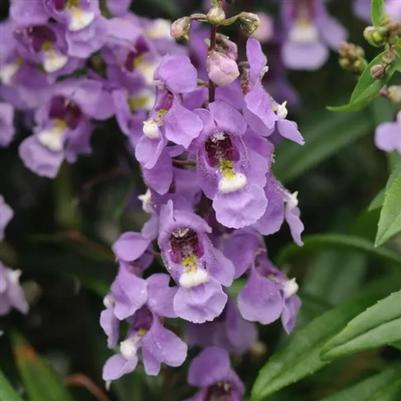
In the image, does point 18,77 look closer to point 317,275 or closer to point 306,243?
point 306,243

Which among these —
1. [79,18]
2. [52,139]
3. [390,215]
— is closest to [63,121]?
[52,139]

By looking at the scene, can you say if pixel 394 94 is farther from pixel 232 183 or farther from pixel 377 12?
pixel 232 183

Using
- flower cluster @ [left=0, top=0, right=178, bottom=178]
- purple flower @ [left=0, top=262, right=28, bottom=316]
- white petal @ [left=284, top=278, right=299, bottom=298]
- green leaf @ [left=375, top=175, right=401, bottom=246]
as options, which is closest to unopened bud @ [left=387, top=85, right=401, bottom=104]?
green leaf @ [left=375, top=175, right=401, bottom=246]

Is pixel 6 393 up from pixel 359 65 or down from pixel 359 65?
down

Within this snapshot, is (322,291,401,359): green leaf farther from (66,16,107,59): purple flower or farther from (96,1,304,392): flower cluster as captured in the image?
(66,16,107,59): purple flower

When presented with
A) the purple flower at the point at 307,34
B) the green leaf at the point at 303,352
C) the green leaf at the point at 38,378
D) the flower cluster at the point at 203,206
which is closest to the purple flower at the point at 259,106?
the flower cluster at the point at 203,206

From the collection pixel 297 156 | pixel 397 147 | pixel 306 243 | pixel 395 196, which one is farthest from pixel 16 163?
pixel 395 196
